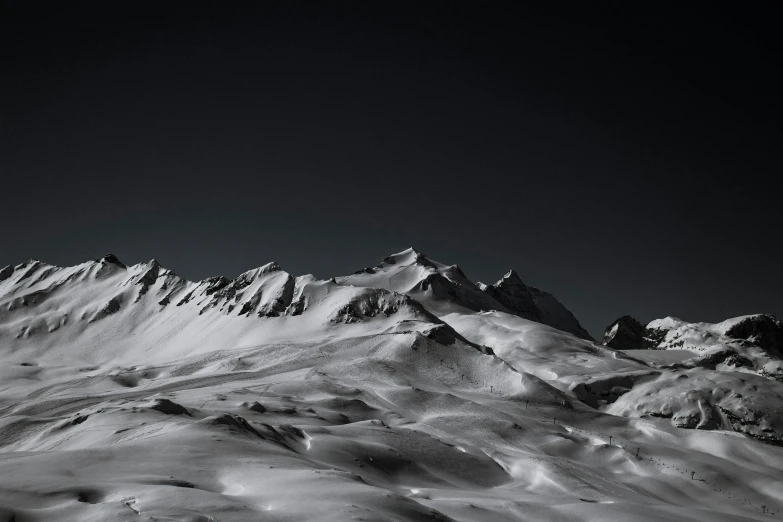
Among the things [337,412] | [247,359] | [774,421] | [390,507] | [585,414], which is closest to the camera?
[390,507]

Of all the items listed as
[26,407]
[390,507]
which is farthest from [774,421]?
[26,407]

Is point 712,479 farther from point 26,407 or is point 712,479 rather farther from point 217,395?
point 26,407

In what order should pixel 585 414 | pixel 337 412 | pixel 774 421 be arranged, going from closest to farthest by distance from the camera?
pixel 337 412 → pixel 585 414 → pixel 774 421

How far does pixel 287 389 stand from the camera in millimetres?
99562

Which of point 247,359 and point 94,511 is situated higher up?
point 247,359

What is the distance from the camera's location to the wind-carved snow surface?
95.6ft

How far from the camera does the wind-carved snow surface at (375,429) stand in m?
29.1

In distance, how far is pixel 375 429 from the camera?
67375mm

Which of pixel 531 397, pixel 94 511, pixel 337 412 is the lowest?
pixel 94 511

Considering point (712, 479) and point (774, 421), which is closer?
point (712, 479)

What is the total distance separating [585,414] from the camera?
362 ft

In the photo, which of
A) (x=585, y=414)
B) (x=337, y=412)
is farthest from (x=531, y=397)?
(x=337, y=412)

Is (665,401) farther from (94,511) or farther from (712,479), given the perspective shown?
(94,511)

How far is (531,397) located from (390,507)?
A: 8978cm
